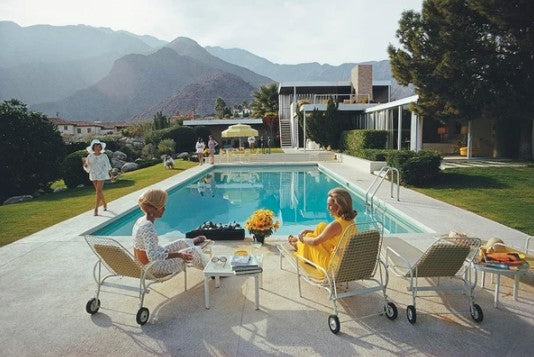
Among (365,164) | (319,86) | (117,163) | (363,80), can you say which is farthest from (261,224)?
(319,86)

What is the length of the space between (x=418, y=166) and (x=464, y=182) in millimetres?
1530

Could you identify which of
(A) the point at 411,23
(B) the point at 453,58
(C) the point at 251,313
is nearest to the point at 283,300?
(C) the point at 251,313

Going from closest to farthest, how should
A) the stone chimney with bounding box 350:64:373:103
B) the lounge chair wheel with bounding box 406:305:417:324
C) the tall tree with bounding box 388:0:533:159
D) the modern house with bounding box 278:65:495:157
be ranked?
the lounge chair wheel with bounding box 406:305:417:324
the tall tree with bounding box 388:0:533:159
the modern house with bounding box 278:65:495:157
the stone chimney with bounding box 350:64:373:103

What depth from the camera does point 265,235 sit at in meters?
6.09

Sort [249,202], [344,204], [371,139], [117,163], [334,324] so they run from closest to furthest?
[334,324], [344,204], [249,202], [371,139], [117,163]

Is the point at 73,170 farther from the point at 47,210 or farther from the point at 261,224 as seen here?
the point at 261,224

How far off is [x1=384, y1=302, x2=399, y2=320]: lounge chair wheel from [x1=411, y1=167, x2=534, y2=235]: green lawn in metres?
4.37

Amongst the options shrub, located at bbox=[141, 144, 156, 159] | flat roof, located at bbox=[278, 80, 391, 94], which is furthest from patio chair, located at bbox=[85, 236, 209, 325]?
flat roof, located at bbox=[278, 80, 391, 94]

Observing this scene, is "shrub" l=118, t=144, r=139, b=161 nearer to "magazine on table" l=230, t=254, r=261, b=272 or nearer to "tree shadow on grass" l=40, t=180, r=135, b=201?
"tree shadow on grass" l=40, t=180, r=135, b=201

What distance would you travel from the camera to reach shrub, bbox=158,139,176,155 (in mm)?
27875

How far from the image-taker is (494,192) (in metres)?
10.4

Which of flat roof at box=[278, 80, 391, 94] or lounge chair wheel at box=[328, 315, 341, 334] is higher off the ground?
flat roof at box=[278, 80, 391, 94]

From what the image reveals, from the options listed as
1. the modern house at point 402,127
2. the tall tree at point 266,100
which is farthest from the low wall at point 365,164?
the tall tree at point 266,100

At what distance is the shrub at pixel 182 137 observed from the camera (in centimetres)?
3098
